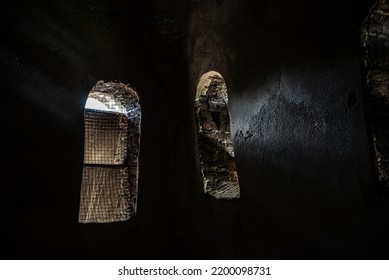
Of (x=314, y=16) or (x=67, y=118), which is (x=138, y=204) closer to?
(x=67, y=118)

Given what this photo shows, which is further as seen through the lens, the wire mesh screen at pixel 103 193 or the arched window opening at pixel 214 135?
the wire mesh screen at pixel 103 193

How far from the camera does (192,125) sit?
3955 mm

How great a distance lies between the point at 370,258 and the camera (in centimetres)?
187

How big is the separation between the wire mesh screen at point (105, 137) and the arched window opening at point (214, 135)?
3.18ft

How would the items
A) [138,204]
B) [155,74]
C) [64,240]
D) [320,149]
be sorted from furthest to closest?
[155,74], [138,204], [64,240], [320,149]

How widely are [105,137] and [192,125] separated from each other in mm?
1109

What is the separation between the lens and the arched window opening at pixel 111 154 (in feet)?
13.1

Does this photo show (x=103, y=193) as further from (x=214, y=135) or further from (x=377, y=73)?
(x=377, y=73)

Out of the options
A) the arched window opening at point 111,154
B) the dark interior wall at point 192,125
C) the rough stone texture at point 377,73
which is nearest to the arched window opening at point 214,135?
the dark interior wall at point 192,125

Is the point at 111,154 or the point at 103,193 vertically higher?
→ the point at 111,154

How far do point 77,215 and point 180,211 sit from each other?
1.14 metres

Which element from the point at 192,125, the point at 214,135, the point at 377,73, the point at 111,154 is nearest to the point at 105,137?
the point at 111,154

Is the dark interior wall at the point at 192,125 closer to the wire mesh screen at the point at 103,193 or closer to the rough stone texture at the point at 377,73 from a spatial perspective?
the rough stone texture at the point at 377,73

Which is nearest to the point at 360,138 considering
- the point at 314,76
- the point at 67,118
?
the point at 314,76
